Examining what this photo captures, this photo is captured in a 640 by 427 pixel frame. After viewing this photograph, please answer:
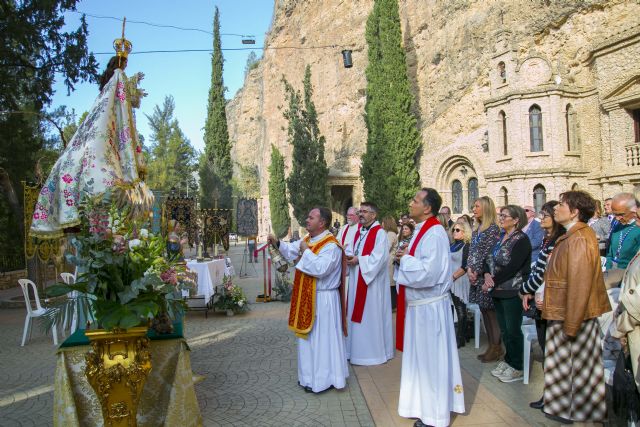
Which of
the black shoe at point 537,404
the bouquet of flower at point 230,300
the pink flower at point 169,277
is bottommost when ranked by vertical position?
the black shoe at point 537,404

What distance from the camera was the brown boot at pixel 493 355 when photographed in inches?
243

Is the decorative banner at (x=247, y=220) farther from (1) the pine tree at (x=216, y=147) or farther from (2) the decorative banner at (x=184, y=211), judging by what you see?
(1) the pine tree at (x=216, y=147)

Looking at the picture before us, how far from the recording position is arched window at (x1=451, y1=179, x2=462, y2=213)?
27438 mm

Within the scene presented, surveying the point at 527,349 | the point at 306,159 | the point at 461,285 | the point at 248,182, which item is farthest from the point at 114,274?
the point at 248,182

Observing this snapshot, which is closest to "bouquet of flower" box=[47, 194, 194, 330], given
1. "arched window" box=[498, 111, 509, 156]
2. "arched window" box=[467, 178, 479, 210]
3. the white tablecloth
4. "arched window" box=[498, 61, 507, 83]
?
the white tablecloth

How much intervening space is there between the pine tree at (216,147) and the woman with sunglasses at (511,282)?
26.9 m

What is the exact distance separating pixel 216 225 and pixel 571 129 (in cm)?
1771

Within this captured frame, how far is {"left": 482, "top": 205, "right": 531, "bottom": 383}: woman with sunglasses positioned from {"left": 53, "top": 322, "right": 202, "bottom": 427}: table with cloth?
11.6 ft

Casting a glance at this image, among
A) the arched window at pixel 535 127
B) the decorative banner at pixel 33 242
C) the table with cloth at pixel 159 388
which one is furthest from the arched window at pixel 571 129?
the table with cloth at pixel 159 388

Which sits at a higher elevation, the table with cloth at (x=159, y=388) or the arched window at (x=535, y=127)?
the arched window at (x=535, y=127)

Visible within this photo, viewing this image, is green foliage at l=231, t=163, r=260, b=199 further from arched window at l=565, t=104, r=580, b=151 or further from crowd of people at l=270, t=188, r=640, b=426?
crowd of people at l=270, t=188, r=640, b=426

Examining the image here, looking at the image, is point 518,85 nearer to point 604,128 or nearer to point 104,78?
point 604,128

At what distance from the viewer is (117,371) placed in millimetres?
3143

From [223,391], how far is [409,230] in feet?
14.8
